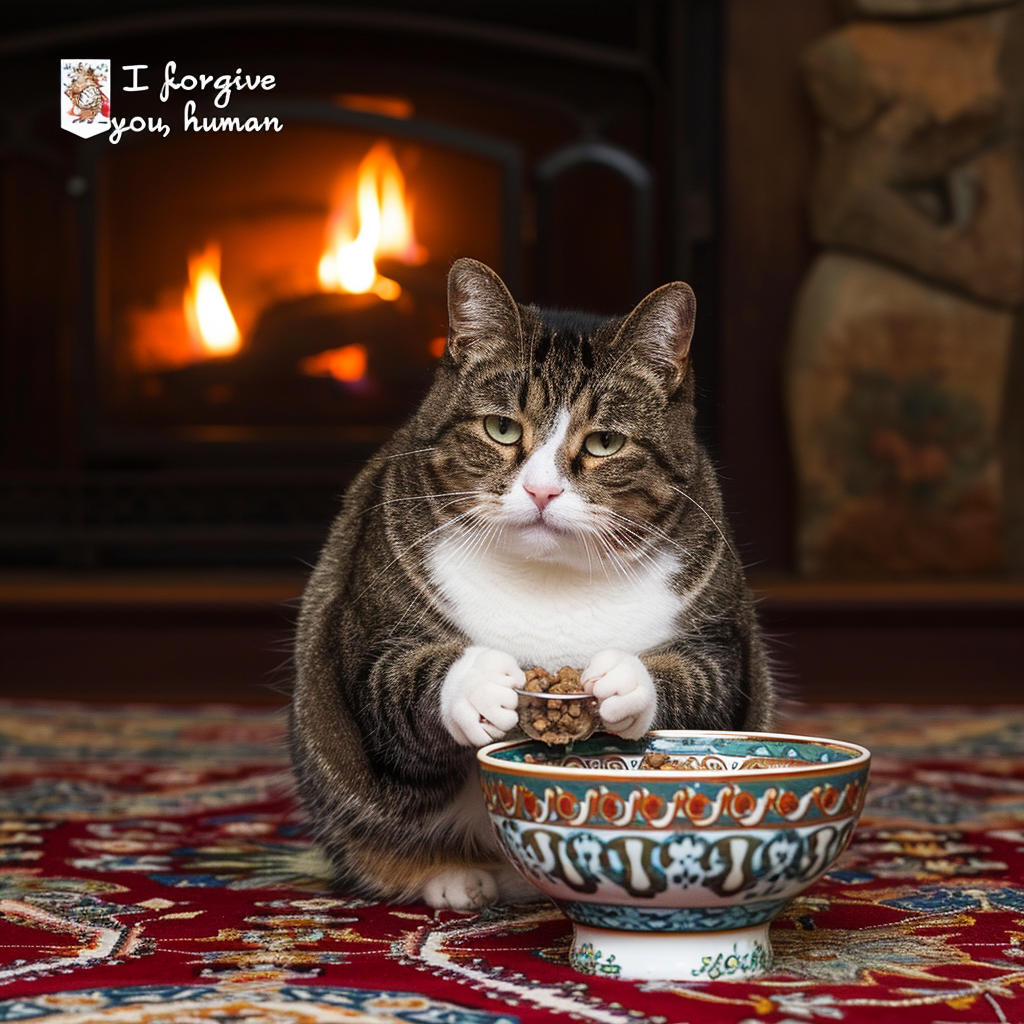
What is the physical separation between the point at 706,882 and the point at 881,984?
0.14m

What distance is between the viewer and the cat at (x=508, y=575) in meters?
0.97

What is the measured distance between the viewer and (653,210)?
8.73 feet

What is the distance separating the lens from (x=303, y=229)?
2.66 metres

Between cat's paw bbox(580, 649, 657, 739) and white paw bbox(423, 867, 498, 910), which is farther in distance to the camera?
white paw bbox(423, 867, 498, 910)

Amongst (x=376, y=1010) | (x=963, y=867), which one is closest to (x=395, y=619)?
(x=376, y=1010)

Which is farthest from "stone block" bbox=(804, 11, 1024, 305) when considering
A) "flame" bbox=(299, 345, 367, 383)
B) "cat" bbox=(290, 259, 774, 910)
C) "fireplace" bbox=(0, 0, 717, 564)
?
"cat" bbox=(290, 259, 774, 910)

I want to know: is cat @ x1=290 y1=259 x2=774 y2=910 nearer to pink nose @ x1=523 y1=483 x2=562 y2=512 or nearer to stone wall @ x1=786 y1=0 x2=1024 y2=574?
pink nose @ x1=523 y1=483 x2=562 y2=512

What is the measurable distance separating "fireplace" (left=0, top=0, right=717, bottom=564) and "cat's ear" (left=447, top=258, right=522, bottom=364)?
1.56 metres

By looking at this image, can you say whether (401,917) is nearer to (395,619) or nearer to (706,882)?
(395,619)

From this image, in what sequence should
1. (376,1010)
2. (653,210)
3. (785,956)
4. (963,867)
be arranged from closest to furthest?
(376,1010)
(785,956)
(963,867)
(653,210)

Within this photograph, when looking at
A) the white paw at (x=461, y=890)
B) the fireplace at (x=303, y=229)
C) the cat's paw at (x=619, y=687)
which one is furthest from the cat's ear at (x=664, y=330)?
the fireplace at (x=303, y=229)

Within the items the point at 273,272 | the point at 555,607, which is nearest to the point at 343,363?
the point at 273,272

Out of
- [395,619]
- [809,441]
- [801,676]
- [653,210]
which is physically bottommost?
[801,676]

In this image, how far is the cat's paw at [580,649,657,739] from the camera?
2.82 feet
